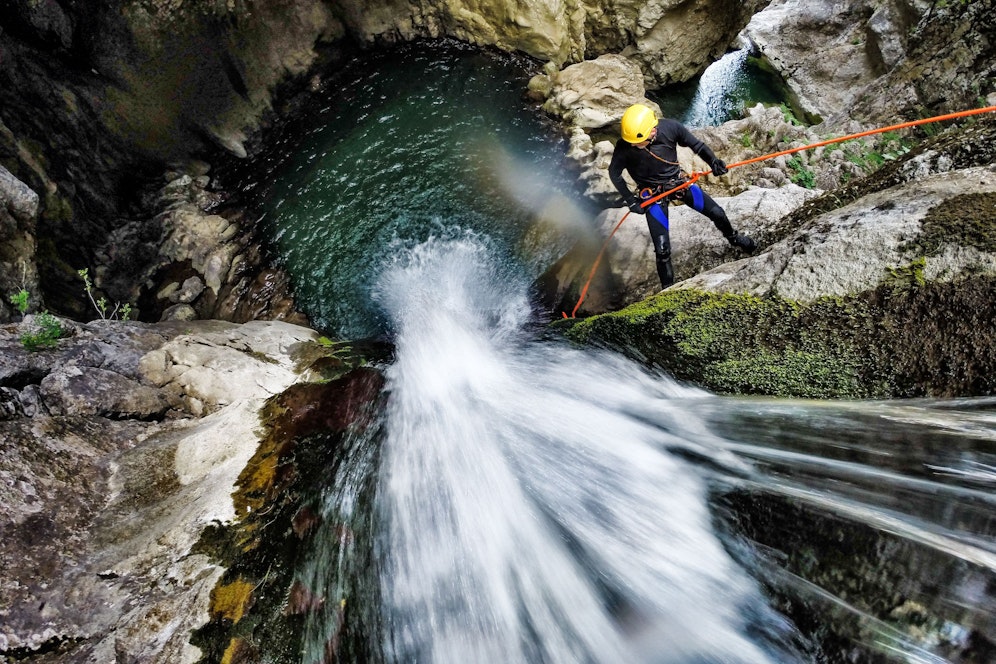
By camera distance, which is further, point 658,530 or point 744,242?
point 744,242

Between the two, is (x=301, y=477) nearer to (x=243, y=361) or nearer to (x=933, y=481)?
(x=243, y=361)

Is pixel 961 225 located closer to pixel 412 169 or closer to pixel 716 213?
pixel 716 213

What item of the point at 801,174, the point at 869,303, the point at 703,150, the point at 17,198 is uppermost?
the point at 17,198

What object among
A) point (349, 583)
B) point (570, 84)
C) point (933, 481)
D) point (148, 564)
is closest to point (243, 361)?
point (148, 564)

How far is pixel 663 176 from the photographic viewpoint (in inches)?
223

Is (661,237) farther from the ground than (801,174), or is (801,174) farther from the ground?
(661,237)

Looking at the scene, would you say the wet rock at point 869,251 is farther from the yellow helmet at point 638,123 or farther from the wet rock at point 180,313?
the wet rock at point 180,313

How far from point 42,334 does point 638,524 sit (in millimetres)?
5960

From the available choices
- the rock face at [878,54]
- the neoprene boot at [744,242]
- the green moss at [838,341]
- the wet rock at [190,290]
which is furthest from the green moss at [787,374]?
the wet rock at [190,290]

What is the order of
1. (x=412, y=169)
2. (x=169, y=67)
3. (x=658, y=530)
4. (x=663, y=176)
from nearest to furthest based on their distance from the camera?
(x=658, y=530) → (x=663, y=176) → (x=169, y=67) → (x=412, y=169)

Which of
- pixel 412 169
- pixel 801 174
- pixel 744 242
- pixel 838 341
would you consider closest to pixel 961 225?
pixel 838 341

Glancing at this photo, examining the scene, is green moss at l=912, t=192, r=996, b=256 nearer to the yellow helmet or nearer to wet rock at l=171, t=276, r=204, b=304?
the yellow helmet

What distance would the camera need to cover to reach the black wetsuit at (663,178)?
219 inches

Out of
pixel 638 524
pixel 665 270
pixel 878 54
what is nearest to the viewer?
pixel 638 524
